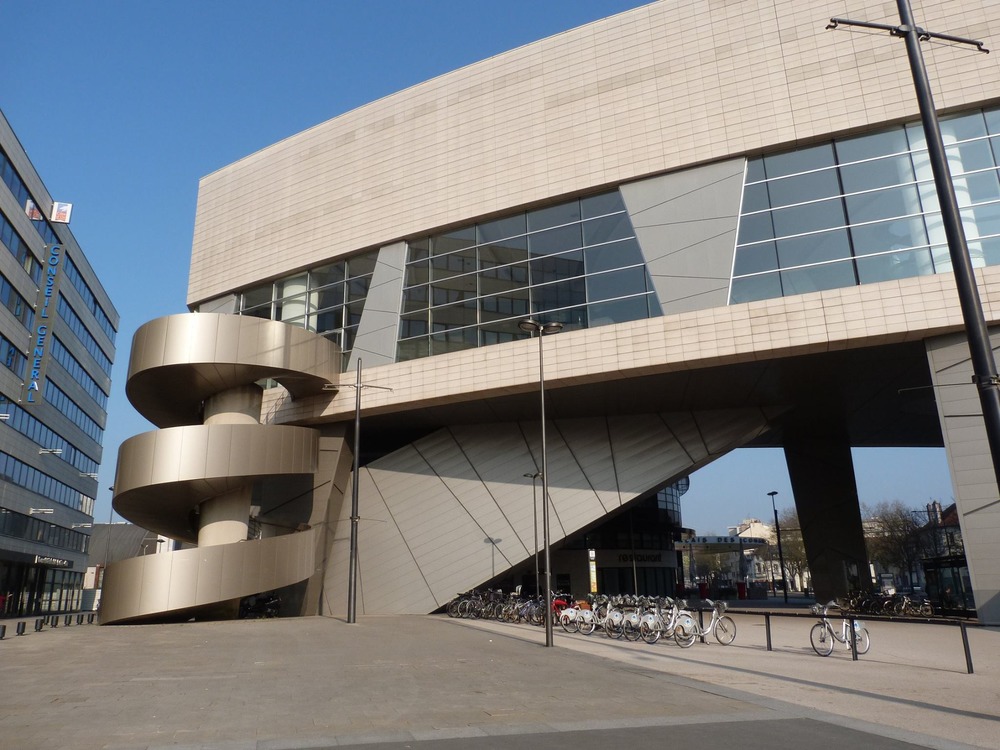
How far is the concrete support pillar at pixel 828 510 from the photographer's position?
32812 mm

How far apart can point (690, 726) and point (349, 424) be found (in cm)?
2419

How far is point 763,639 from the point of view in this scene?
56.2 feet

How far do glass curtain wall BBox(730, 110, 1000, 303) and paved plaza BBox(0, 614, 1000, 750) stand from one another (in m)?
10.3

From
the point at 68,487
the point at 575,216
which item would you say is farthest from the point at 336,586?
the point at 68,487

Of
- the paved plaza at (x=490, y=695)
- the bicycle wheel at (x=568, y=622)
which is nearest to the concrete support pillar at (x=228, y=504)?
the paved plaza at (x=490, y=695)

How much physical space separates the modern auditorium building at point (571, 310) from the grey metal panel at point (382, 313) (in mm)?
113

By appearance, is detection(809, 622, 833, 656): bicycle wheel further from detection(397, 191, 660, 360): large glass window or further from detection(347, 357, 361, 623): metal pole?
detection(347, 357, 361, 623): metal pole

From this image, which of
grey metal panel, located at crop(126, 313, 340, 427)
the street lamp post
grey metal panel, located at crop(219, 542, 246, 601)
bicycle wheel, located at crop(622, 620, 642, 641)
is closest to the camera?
bicycle wheel, located at crop(622, 620, 642, 641)

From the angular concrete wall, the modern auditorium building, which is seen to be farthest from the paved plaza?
the angular concrete wall

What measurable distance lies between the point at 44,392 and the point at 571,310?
1481 inches

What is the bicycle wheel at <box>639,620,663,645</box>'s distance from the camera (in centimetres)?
1669

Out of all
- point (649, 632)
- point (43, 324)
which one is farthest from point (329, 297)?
point (649, 632)

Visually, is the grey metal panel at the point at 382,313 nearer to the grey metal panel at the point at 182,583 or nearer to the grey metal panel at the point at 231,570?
the grey metal panel at the point at 231,570

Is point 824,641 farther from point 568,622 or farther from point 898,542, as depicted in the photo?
point 898,542
